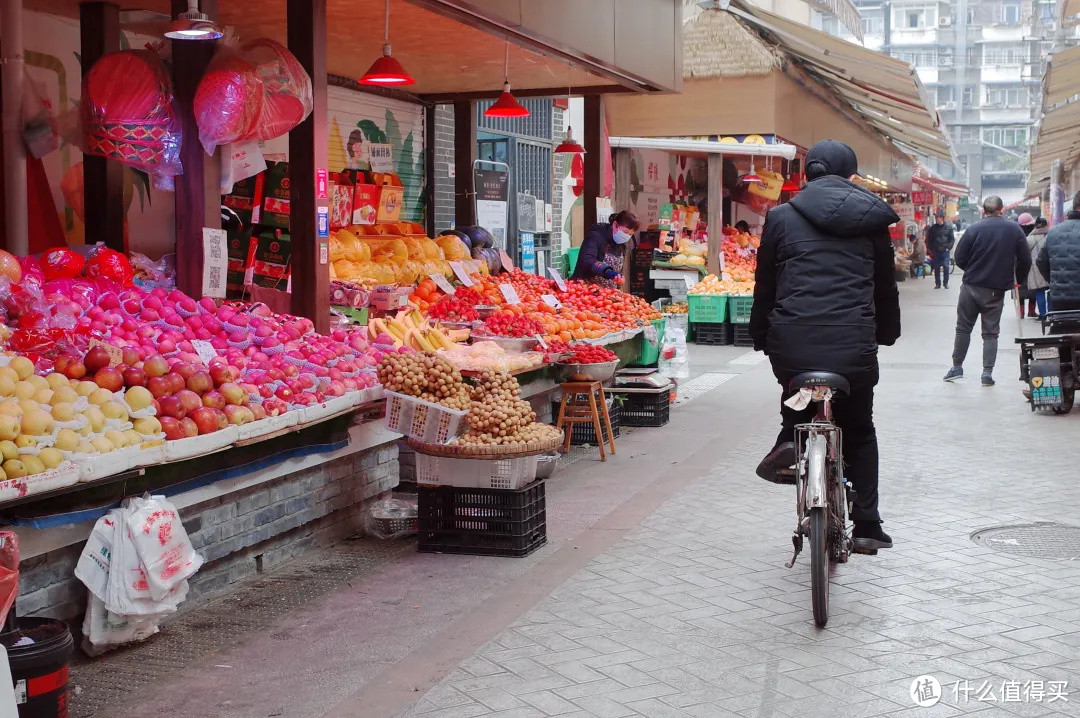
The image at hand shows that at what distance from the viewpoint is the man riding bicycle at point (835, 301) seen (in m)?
5.53

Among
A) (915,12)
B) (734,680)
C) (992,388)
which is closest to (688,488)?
(734,680)

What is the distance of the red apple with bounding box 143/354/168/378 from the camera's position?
5.58m

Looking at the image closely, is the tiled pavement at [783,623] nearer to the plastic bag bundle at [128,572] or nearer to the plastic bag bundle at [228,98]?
the plastic bag bundle at [128,572]

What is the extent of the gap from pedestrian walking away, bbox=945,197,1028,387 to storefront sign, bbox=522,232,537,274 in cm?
663

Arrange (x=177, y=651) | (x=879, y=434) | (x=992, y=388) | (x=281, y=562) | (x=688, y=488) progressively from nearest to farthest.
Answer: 1. (x=177, y=651)
2. (x=281, y=562)
3. (x=688, y=488)
4. (x=879, y=434)
5. (x=992, y=388)

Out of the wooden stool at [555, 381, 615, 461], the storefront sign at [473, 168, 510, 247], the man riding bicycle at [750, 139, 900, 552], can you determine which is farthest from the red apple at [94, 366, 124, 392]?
the storefront sign at [473, 168, 510, 247]

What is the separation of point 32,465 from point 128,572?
0.66 m

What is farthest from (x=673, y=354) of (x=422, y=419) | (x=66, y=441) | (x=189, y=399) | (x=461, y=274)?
(x=66, y=441)

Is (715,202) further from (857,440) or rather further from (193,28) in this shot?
(193,28)

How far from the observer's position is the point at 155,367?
559 cm

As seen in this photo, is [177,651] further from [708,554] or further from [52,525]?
[708,554]

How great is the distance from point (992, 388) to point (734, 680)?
10.2 meters

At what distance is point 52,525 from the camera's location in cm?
466

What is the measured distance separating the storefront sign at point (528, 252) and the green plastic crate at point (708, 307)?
2.62 m
